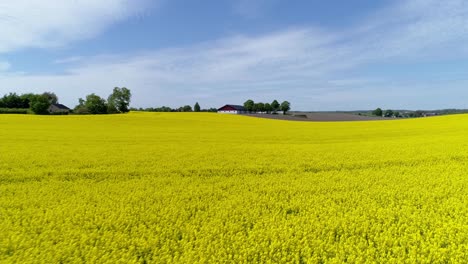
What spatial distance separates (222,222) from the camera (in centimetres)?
566

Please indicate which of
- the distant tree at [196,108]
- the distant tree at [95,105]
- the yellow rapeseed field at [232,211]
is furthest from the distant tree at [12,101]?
the yellow rapeseed field at [232,211]

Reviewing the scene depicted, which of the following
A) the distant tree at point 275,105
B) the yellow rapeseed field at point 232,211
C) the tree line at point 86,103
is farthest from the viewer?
the distant tree at point 275,105

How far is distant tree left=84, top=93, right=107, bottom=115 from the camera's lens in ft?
216

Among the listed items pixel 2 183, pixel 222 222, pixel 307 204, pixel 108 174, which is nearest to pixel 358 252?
pixel 307 204

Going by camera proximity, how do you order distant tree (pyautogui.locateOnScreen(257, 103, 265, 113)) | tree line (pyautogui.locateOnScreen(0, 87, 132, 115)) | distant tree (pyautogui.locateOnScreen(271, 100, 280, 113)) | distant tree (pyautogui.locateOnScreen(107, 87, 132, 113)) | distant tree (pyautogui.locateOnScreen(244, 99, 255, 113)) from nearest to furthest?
tree line (pyautogui.locateOnScreen(0, 87, 132, 115)), distant tree (pyautogui.locateOnScreen(107, 87, 132, 113)), distant tree (pyautogui.locateOnScreen(244, 99, 255, 113)), distant tree (pyautogui.locateOnScreen(257, 103, 265, 113)), distant tree (pyautogui.locateOnScreen(271, 100, 280, 113))

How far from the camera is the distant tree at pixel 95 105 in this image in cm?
6572

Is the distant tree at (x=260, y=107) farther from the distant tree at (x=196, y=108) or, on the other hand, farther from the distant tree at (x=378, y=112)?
the distant tree at (x=378, y=112)

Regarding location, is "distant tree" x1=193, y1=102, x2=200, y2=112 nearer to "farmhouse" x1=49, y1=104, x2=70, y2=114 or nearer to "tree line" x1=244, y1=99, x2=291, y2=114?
"tree line" x1=244, y1=99, x2=291, y2=114

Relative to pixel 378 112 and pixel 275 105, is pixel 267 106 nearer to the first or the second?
pixel 275 105

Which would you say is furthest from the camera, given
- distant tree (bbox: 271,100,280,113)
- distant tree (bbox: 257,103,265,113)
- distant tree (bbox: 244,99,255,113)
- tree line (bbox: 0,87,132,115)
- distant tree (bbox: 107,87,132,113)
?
distant tree (bbox: 271,100,280,113)

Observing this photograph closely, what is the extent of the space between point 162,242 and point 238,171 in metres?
5.38

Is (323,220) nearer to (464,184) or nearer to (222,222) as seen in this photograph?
(222,222)

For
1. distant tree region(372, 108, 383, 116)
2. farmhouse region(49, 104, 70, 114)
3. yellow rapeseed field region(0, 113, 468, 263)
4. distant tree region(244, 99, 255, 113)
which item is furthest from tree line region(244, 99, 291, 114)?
yellow rapeseed field region(0, 113, 468, 263)

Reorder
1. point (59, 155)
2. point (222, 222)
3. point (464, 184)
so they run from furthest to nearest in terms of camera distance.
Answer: point (59, 155) < point (464, 184) < point (222, 222)
